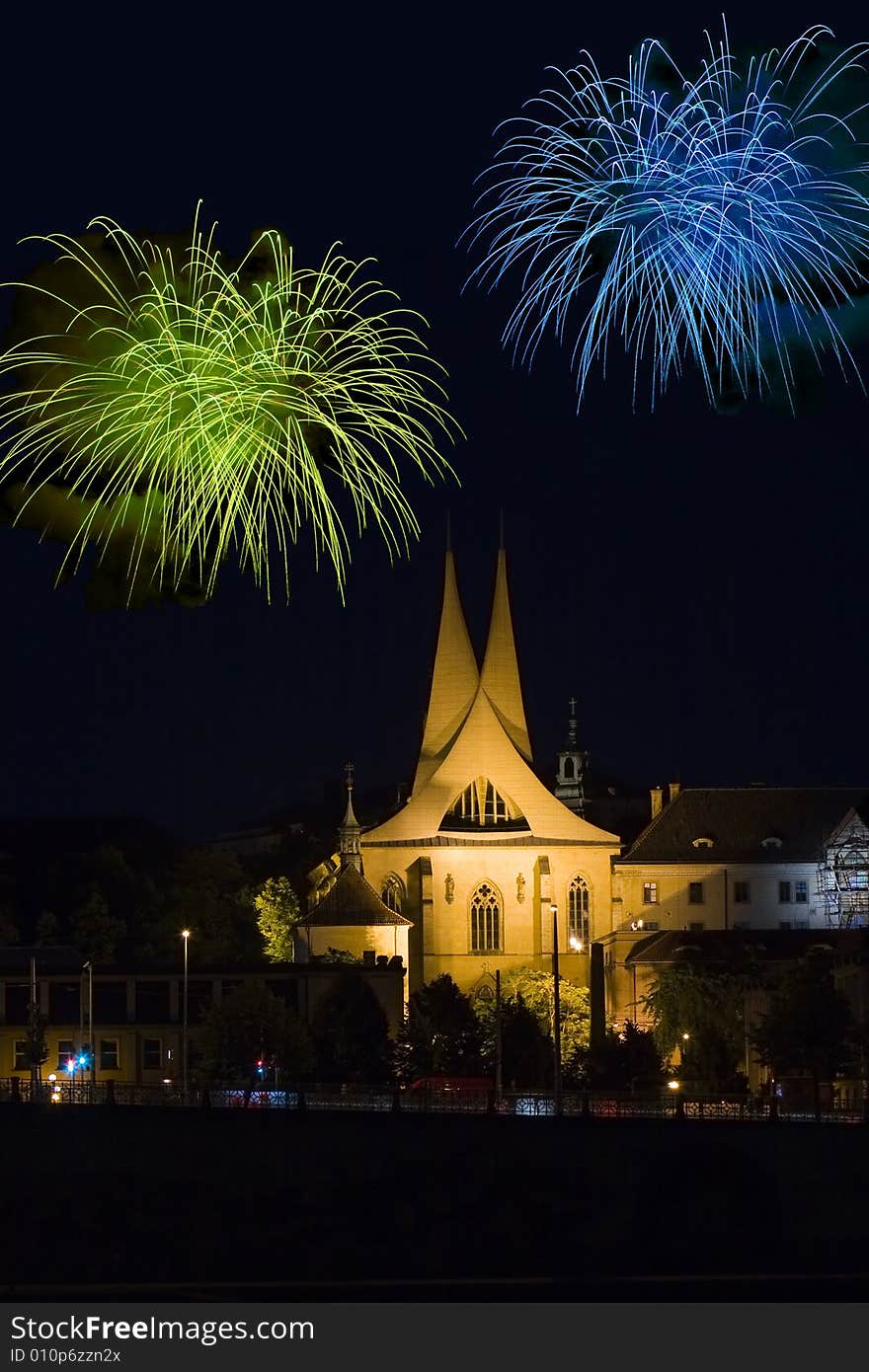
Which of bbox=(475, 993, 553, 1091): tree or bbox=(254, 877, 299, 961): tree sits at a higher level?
bbox=(254, 877, 299, 961): tree

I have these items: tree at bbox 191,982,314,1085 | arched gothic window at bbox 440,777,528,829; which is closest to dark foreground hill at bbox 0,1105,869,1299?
tree at bbox 191,982,314,1085

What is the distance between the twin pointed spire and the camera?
140 metres

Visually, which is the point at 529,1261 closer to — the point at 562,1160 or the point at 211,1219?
the point at 562,1160

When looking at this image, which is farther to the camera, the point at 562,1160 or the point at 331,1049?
the point at 331,1049

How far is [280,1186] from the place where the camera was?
202 feet

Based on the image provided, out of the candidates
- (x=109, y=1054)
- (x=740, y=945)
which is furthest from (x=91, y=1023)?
(x=740, y=945)

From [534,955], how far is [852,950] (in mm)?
34920

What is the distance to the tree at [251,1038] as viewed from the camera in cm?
8881

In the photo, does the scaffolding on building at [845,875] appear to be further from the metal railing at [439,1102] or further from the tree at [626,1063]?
the metal railing at [439,1102]

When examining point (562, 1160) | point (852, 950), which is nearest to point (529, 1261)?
point (562, 1160)

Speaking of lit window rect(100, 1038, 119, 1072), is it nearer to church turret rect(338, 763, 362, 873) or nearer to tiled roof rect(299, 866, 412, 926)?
tiled roof rect(299, 866, 412, 926)

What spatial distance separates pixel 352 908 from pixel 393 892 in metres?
9.16

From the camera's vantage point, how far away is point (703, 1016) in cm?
9531

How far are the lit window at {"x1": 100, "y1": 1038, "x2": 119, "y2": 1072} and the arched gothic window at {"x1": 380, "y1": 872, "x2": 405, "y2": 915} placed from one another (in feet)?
115
